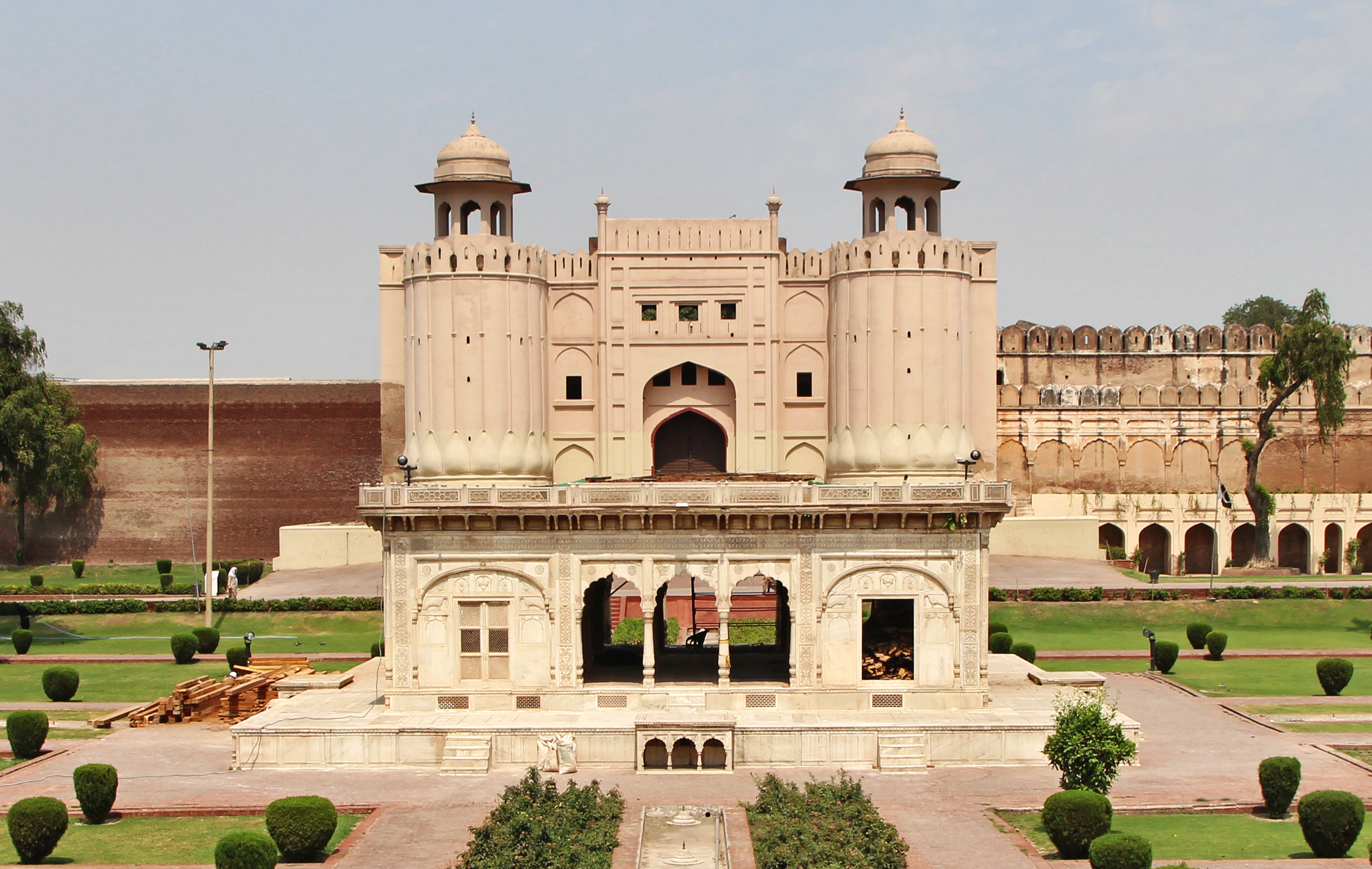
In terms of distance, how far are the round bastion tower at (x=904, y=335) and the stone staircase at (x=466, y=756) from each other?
13615mm

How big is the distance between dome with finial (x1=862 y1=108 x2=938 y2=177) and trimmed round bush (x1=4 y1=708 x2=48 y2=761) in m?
21.3

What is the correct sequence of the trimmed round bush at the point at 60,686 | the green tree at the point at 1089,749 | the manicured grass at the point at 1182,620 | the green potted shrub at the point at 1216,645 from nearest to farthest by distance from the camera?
the green tree at the point at 1089,749 < the trimmed round bush at the point at 60,686 < the green potted shrub at the point at 1216,645 < the manicured grass at the point at 1182,620

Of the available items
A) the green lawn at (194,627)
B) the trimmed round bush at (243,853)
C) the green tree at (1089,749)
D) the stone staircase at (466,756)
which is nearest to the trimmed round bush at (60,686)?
the green lawn at (194,627)

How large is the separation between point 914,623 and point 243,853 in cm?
1394

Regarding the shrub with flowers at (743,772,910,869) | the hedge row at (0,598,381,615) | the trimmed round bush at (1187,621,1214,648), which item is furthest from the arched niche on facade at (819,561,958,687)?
the hedge row at (0,598,381,615)

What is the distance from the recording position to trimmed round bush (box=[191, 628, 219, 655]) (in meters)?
38.4

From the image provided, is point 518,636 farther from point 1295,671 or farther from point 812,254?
point 1295,671

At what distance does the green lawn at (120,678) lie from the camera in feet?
108

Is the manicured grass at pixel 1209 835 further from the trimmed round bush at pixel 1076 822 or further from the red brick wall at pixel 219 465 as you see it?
the red brick wall at pixel 219 465

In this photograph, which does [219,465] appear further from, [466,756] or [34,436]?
[466,756]

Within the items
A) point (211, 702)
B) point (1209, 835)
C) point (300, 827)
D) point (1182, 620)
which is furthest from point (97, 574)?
point (1209, 835)

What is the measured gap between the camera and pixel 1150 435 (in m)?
59.9

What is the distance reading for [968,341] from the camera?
3706 centimetres

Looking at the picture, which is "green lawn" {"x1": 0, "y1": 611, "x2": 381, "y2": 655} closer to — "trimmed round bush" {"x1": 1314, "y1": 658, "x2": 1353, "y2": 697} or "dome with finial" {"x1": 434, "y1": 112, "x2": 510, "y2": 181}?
"dome with finial" {"x1": 434, "y1": 112, "x2": 510, "y2": 181}
